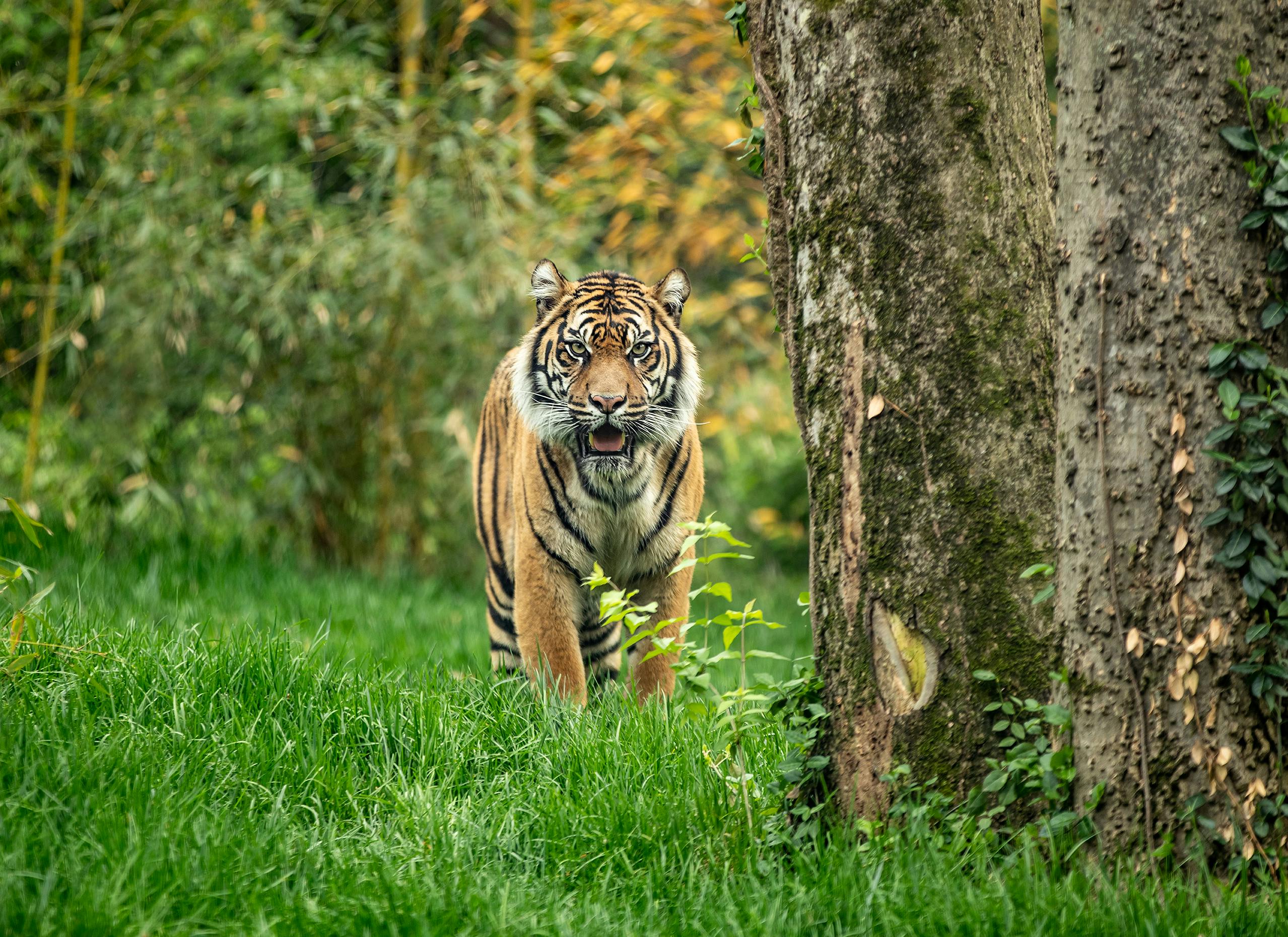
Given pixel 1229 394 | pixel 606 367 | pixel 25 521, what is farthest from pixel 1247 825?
pixel 25 521

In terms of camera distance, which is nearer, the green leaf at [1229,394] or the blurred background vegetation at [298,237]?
the green leaf at [1229,394]

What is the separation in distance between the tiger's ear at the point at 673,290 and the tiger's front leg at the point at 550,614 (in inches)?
39.5

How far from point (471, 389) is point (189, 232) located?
6.61ft

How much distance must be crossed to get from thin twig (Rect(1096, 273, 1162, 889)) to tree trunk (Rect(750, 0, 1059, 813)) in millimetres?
218

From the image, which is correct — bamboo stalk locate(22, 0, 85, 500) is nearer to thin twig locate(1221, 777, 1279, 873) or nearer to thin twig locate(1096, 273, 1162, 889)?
thin twig locate(1096, 273, 1162, 889)

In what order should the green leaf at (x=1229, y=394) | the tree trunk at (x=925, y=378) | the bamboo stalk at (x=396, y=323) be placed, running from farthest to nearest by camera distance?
1. the bamboo stalk at (x=396, y=323)
2. the tree trunk at (x=925, y=378)
3. the green leaf at (x=1229, y=394)

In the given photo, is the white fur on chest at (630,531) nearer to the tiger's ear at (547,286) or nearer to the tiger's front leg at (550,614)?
the tiger's front leg at (550,614)

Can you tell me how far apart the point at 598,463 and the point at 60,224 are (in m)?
4.17

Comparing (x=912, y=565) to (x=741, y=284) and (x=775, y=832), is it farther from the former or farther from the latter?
(x=741, y=284)

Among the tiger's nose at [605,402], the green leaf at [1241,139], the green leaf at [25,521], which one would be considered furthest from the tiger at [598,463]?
the green leaf at [1241,139]

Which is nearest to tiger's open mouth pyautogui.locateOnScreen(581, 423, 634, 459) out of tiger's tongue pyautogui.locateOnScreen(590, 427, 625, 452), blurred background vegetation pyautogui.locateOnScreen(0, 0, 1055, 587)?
tiger's tongue pyautogui.locateOnScreen(590, 427, 625, 452)

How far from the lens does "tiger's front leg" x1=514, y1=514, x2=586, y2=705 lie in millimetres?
4035

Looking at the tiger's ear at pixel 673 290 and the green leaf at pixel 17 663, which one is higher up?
the tiger's ear at pixel 673 290

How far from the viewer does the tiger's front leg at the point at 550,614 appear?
4.04 meters
